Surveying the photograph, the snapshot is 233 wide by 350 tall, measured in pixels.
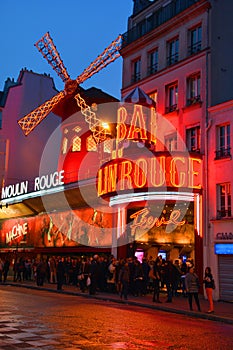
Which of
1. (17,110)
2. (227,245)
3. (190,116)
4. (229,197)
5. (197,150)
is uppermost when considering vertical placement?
(17,110)

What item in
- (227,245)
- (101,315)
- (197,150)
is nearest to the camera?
(101,315)

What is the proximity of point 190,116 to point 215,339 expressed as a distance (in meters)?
11.6

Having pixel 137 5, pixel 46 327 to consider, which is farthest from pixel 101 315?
pixel 137 5

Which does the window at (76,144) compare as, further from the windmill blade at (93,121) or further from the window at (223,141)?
the window at (223,141)

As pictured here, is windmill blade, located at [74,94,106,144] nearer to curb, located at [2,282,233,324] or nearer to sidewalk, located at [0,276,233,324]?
curb, located at [2,282,233,324]

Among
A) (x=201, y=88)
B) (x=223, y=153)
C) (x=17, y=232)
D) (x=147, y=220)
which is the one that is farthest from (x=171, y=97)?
(x=17, y=232)

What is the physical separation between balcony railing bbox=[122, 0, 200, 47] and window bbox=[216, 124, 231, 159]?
535 cm

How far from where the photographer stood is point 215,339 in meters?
9.01

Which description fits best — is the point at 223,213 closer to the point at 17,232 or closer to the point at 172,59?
the point at 172,59

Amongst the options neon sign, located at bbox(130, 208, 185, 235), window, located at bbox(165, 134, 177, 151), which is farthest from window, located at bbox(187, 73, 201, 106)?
neon sign, located at bbox(130, 208, 185, 235)

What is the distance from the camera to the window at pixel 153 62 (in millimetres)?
22000

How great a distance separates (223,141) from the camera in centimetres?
1803

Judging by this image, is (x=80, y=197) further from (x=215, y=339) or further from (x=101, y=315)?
(x=215, y=339)

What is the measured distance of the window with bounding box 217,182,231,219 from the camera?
57.3 ft
